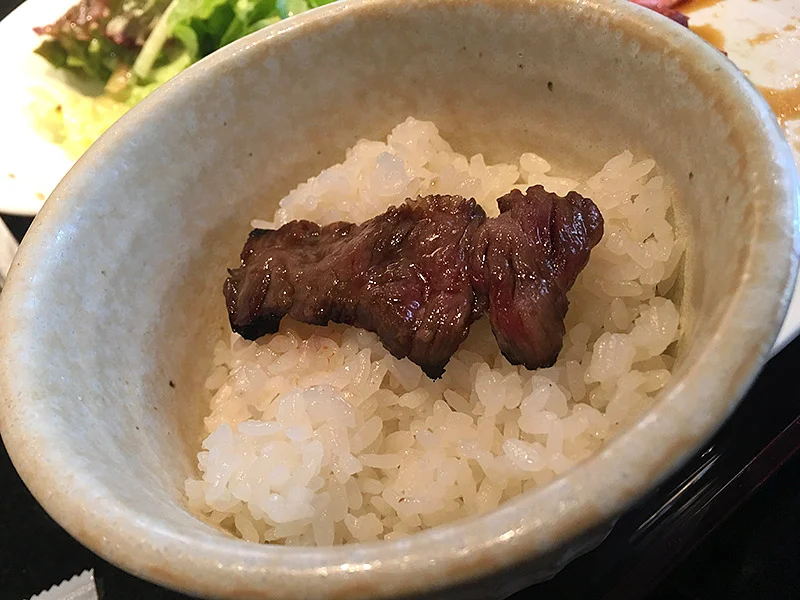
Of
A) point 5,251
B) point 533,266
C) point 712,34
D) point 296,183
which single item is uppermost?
point 533,266

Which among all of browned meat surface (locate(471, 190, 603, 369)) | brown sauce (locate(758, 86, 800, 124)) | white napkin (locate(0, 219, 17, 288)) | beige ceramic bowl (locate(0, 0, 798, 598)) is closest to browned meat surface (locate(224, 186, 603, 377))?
browned meat surface (locate(471, 190, 603, 369))

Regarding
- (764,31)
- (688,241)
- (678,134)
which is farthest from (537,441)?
(764,31)

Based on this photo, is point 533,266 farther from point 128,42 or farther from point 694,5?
point 128,42

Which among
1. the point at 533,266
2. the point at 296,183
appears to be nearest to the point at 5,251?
the point at 296,183

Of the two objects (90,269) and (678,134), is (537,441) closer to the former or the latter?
(678,134)

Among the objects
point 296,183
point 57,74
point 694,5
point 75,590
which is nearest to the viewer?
point 75,590

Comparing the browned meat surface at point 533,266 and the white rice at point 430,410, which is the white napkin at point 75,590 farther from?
the browned meat surface at point 533,266

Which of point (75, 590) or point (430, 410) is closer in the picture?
point (430, 410)

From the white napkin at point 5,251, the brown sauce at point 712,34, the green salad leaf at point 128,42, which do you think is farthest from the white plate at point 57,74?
the white napkin at point 5,251
